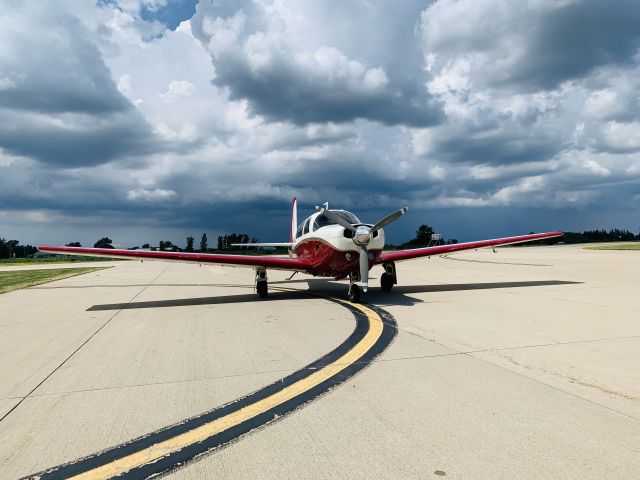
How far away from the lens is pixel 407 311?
939cm

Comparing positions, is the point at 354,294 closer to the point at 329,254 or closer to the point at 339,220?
the point at 329,254

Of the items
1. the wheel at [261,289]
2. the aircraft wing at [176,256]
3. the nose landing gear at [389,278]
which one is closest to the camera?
the aircraft wing at [176,256]

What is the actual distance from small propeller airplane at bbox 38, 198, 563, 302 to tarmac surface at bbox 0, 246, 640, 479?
2877 mm

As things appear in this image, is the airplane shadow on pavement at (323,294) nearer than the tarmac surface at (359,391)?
No

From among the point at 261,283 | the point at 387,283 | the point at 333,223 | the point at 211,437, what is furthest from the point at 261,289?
the point at 211,437

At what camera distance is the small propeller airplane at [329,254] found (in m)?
11.3

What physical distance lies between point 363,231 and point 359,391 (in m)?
7.19

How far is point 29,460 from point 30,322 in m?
7.42

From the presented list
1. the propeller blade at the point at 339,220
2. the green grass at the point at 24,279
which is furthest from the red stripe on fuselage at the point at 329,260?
the green grass at the point at 24,279

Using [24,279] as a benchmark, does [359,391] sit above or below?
below

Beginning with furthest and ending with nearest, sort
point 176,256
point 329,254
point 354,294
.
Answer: point 176,256, point 329,254, point 354,294

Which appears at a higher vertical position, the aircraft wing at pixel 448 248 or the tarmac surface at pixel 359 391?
the aircraft wing at pixel 448 248

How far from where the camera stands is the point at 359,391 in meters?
4.18

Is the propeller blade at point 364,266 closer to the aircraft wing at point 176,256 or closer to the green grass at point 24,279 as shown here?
the aircraft wing at point 176,256
